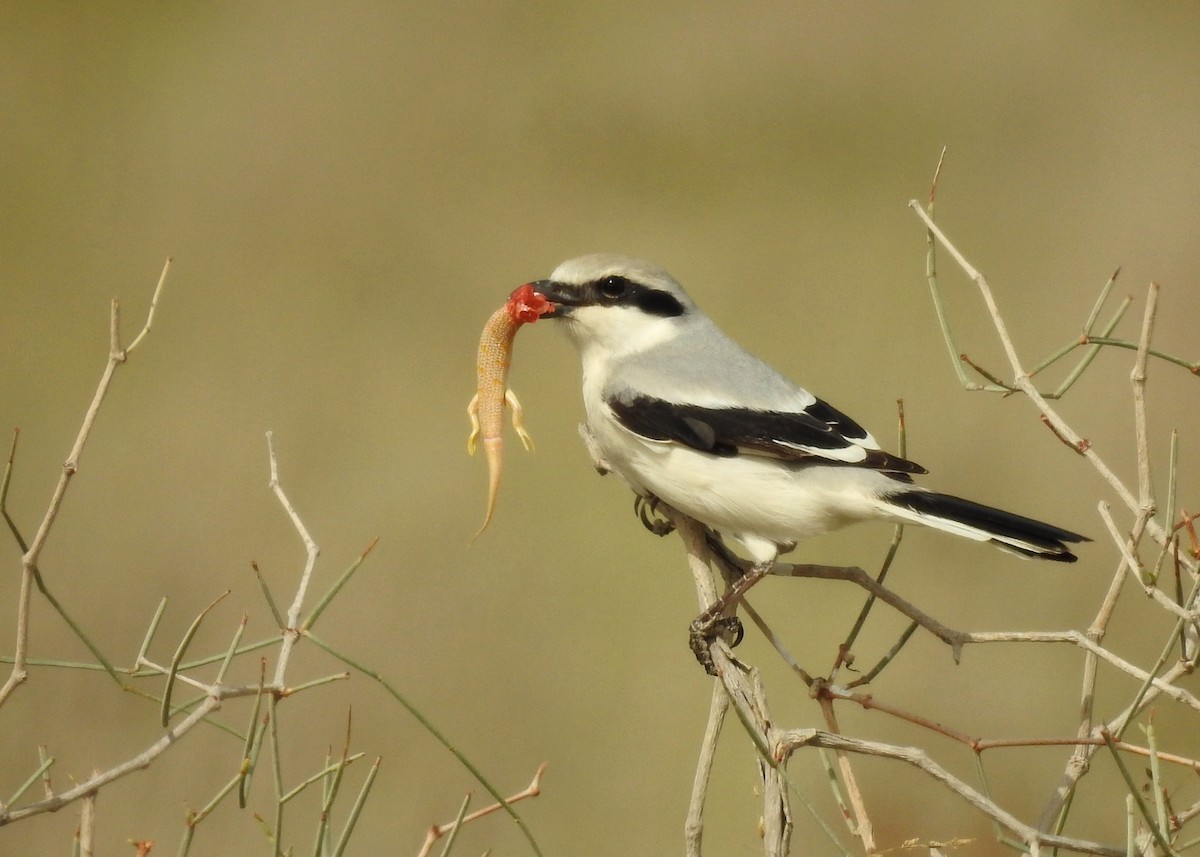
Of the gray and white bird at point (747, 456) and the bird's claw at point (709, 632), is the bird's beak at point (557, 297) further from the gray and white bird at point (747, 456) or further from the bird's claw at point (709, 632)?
the bird's claw at point (709, 632)

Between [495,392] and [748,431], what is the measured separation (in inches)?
20.2

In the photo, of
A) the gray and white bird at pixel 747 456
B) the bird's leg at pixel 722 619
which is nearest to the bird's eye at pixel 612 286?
the gray and white bird at pixel 747 456

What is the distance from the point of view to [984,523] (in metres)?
Answer: 2.20

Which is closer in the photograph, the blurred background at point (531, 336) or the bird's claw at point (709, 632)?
the bird's claw at point (709, 632)

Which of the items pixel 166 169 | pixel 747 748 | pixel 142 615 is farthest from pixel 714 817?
pixel 166 169

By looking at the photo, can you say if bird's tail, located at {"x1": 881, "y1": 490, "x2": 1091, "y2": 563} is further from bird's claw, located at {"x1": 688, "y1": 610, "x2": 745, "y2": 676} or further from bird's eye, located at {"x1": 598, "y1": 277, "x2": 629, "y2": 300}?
bird's eye, located at {"x1": 598, "y1": 277, "x2": 629, "y2": 300}

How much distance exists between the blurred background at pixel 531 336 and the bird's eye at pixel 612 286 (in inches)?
57.1

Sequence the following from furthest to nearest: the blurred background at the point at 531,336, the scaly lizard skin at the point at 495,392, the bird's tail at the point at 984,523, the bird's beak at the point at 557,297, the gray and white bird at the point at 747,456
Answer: the blurred background at the point at 531,336 < the bird's beak at the point at 557,297 < the gray and white bird at the point at 747,456 < the scaly lizard skin at the point at 495,392 < the bird's tail at the point at 984,523

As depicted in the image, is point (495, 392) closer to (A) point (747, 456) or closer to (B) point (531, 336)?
(A) point (747, 456)

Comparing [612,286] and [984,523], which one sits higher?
[612,286]

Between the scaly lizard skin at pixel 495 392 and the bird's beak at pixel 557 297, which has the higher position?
the bird's beak at pixel 557 297

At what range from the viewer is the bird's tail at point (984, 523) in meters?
2.11

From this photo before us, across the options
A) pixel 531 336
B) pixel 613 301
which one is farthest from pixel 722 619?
pixel 531 336

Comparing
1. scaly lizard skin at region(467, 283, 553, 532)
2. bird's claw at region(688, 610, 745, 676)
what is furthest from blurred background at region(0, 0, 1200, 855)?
scaly lizard skin at region(467, 283, 553, 532)
